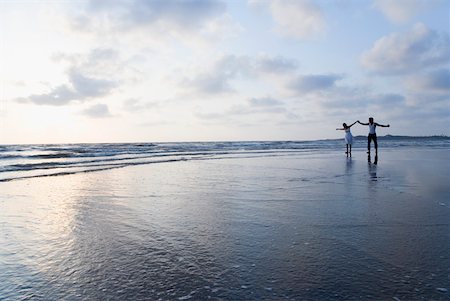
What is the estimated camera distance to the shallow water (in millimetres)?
2643

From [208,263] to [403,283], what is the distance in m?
1.67

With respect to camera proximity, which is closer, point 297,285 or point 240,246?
point 297,285

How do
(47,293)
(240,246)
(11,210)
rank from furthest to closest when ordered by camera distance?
(11,210), (240,246), (47,293)

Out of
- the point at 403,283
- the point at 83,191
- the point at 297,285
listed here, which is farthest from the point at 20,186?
the point at 403,283

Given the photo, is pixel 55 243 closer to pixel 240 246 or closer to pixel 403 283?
pixel 240 246

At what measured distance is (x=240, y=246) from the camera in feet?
12.1

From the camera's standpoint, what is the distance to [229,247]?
12.0 feet

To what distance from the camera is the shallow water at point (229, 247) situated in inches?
104

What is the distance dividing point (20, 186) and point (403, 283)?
962 centimetres

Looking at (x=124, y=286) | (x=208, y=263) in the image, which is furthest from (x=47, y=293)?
(x=208, y=263)

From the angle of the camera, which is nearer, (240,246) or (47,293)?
(47,293)

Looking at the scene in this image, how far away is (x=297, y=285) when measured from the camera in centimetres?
269

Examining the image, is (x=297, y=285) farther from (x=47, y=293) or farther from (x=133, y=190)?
(x=133, y=190)

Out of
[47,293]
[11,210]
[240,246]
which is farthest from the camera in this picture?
[11,210]
